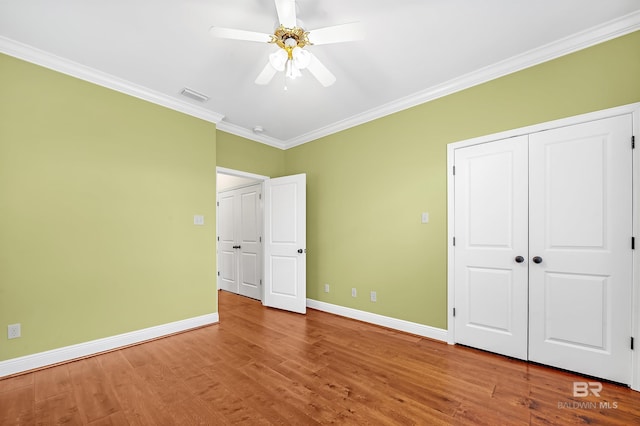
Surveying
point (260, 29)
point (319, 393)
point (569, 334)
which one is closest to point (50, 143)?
point (260, 29)

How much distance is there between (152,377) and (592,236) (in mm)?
3920

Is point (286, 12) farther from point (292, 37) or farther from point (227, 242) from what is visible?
point (227, 242)

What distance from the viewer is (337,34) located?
1830 millimetres

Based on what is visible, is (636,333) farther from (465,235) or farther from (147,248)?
(147,248)

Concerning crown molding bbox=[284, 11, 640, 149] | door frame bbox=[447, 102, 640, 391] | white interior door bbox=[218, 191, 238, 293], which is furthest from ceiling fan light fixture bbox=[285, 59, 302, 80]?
white interior door bbox=[218, 191, 238, 293]

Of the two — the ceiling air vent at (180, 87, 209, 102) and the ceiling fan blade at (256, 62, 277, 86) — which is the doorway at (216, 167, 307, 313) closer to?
the ceiling air vent at (180, 87, 209, 102)

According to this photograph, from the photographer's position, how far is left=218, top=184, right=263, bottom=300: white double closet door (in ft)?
15.8

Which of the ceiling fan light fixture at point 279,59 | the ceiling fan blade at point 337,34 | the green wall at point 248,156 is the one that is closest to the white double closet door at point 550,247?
the ceiling fan blade at point 337,34

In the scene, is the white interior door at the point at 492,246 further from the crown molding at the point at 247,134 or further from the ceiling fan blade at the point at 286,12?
the crown molding at the point at 247,134

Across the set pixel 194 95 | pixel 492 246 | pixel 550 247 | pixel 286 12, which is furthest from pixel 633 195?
pixel 194 95

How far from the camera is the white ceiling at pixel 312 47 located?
1.94m

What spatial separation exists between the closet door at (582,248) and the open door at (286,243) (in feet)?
9.12

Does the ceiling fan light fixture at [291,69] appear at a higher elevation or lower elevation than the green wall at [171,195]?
higher

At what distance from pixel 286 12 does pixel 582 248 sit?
3.00 m
